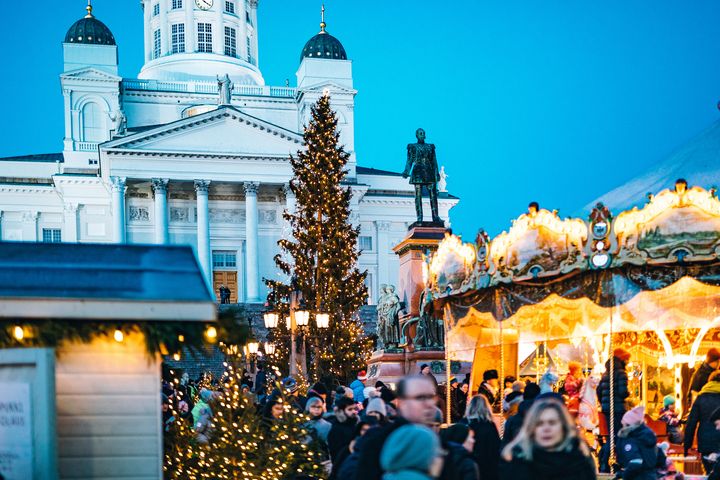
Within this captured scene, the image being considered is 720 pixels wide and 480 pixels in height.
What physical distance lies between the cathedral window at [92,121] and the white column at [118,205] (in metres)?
7.18

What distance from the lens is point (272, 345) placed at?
86.6 feet

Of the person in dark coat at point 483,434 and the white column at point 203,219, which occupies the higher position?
the white column at point 203,219

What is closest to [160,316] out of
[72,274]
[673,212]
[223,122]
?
[72,274]

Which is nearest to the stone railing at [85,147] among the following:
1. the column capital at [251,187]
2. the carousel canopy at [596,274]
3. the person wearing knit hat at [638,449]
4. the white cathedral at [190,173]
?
the white cathedral at [190,173]

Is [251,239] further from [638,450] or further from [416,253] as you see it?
[638,450]

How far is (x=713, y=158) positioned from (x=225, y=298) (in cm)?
4116

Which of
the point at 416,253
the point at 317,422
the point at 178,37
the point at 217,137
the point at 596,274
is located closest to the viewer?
the point at 317,422

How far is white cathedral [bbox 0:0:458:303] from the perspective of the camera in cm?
5916

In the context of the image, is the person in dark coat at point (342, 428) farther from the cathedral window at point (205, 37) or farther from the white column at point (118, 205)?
the cathedral window at point (205, 37)

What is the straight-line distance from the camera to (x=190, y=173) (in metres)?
59.3

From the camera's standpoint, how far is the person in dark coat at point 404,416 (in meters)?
5.23

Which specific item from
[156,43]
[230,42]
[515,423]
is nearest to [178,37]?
[156,43]

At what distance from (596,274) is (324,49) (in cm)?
5391

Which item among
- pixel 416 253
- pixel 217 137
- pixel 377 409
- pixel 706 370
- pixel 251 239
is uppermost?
pixel 217 137
